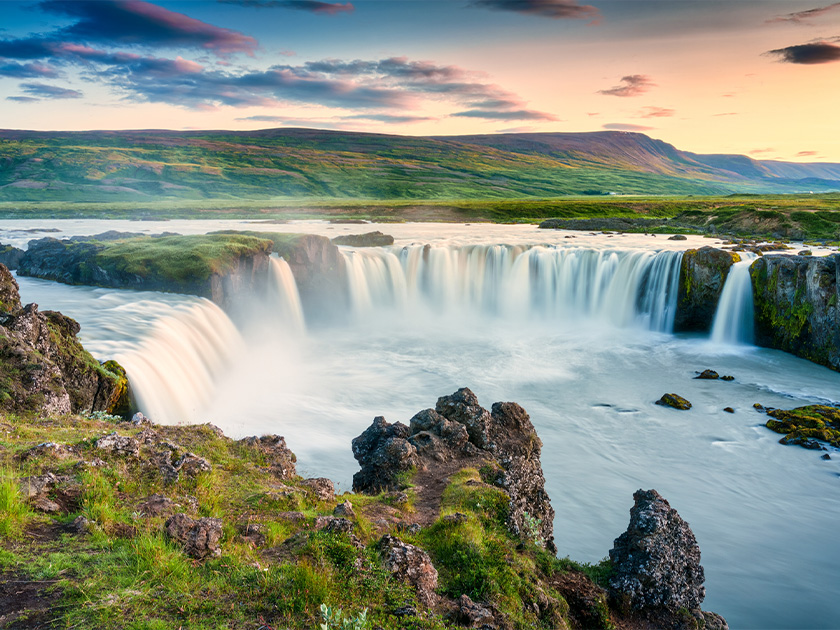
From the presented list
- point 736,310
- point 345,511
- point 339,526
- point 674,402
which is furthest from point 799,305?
point 339,526

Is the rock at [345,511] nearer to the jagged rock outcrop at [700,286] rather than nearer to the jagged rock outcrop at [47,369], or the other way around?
the jagged rock outcrop at [47,369]

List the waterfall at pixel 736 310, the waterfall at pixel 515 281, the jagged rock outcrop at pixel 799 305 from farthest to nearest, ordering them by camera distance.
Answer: the waterfall at pixel 515 281 < the waterfall at pixel 736 310 < the jagged rock outcrop at pixel 799 305

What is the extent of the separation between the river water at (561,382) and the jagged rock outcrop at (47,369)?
6.94 ft

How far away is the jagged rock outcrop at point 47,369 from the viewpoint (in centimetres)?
1117

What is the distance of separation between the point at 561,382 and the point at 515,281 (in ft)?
54.3

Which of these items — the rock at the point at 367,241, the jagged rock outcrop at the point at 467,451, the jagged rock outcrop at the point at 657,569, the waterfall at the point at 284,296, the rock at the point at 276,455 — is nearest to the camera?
the jagged rock outcrop at the point at 657,569

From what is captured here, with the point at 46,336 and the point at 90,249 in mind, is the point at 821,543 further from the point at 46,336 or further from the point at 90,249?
the point at 90,249

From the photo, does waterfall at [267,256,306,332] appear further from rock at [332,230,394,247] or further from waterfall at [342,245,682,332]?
rock at [332,230,394,247]

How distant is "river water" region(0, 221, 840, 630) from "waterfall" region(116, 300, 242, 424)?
0.32 ft

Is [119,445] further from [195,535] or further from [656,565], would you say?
[656,565]

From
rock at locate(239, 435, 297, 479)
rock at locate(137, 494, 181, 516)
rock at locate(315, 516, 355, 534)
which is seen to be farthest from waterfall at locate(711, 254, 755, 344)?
rock at locate(137, 494, 181, 516)

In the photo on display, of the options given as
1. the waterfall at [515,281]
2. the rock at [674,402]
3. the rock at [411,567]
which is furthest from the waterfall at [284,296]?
the rock at [411,567]

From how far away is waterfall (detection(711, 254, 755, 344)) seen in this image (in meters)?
32.9

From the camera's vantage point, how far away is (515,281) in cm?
4288
